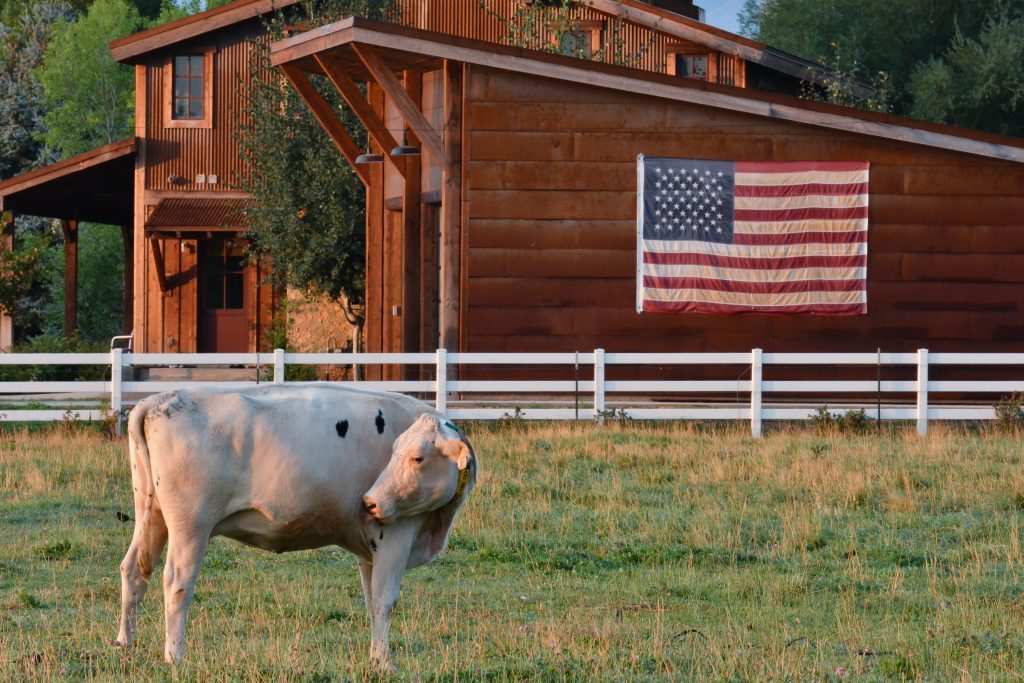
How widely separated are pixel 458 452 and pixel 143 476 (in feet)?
5.49

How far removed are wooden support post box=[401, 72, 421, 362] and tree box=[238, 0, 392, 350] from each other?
737 centimetres

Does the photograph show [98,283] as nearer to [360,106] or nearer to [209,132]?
[209,132]

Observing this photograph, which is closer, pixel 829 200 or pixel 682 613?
pixel 682 613

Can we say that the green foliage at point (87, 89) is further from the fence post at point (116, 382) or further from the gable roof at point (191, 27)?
the fence post at point (116, 382)

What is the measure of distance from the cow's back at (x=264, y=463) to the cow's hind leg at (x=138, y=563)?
319mm

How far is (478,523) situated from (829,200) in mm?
10888

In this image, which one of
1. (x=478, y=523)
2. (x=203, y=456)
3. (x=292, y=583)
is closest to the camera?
(x=203, y=456)

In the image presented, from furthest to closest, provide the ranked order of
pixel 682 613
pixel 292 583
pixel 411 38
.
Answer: pixel 411 38, pixel 292 583, pixel 682 613

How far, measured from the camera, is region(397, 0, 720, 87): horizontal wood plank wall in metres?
33.4

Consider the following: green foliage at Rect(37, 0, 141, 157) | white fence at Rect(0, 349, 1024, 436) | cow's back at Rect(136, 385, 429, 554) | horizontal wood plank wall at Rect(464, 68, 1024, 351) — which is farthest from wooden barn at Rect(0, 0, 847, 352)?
cow's back at Rect(136, 385, 429, 554)

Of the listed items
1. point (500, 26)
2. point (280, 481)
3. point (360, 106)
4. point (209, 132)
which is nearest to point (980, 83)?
point (500, 26)

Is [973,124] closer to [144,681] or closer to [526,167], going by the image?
[526,167]

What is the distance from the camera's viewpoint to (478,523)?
1245 centimetres

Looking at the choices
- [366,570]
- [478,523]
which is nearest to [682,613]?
[366,570]
